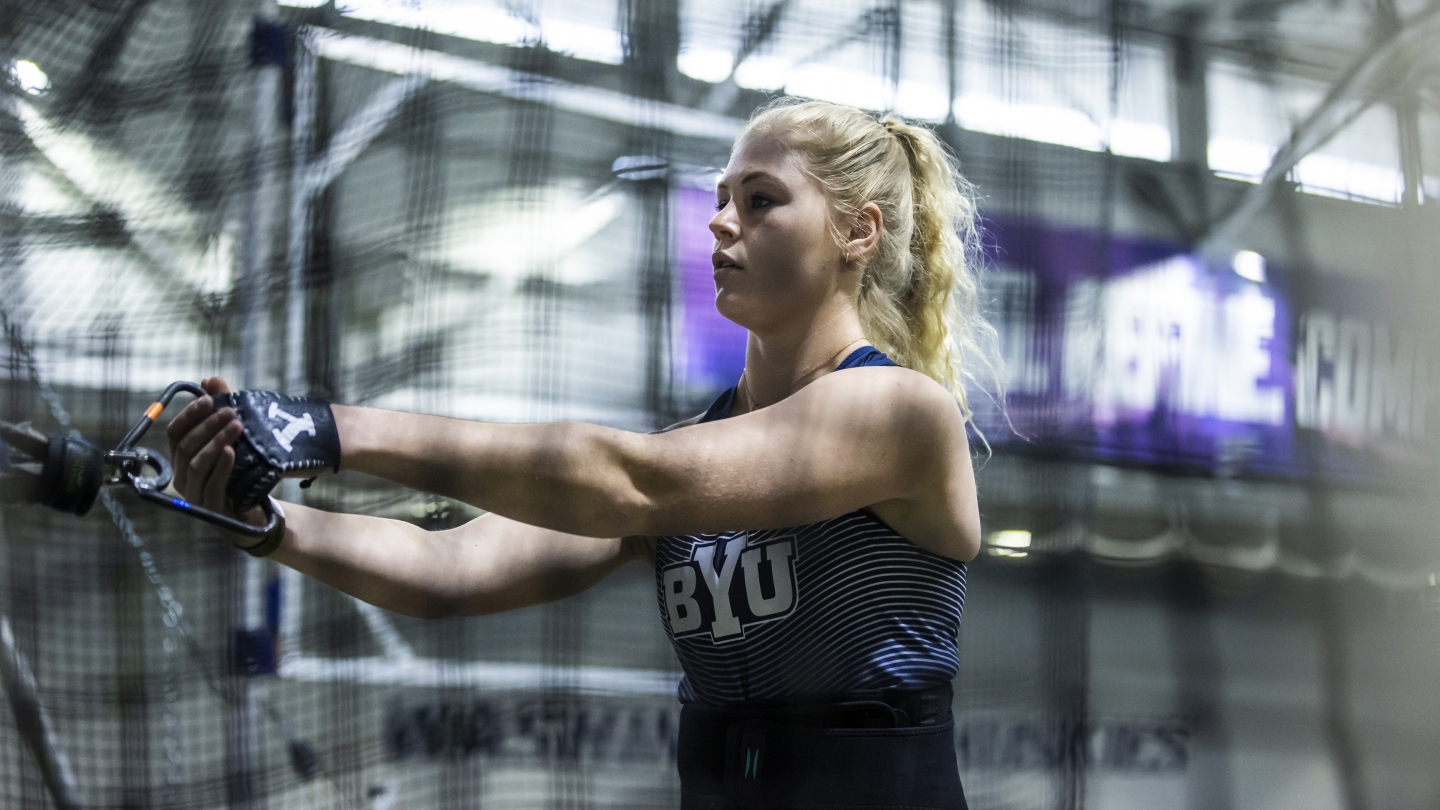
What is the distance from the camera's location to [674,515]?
2.98 feet

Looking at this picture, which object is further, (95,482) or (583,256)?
(583,256)

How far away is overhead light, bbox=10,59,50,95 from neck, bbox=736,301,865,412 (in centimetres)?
94

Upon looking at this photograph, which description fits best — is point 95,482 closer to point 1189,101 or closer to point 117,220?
point 117,220

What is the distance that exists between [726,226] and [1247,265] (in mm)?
1026

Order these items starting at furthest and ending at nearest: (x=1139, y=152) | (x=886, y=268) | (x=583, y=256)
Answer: (x=1139, y=152) < (x=583, y=256) < (x=886, y=268)

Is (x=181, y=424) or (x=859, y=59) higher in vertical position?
(x=859, y=59)

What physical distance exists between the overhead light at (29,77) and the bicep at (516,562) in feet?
2.49

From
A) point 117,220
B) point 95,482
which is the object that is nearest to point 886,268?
point 95,482

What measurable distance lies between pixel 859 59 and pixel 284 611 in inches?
44.2

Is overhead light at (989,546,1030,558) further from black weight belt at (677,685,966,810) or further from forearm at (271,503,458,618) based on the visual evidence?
forearm at (271,503,458,618)

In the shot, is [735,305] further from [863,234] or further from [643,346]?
[643,346]

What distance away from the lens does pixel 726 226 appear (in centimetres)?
116

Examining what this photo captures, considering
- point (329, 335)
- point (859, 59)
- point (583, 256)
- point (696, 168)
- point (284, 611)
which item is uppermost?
point (859, 59)

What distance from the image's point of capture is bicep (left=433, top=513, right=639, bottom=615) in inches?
46.9
